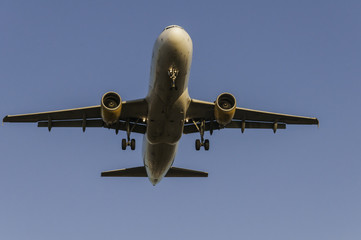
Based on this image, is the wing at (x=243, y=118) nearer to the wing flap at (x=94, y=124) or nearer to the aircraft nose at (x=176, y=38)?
the wing flap at (x=94, y=124)

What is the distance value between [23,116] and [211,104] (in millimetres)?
10636

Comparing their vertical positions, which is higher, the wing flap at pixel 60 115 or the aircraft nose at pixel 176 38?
the aircraft nose at pixel 176 38

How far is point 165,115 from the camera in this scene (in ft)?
89.9

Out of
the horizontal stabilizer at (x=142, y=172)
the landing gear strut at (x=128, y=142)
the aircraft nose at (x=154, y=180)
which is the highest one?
the landing gear strut at (x=128, y=142)

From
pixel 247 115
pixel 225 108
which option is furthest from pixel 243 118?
pixel 225 108

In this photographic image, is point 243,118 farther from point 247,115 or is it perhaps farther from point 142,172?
point 142,172

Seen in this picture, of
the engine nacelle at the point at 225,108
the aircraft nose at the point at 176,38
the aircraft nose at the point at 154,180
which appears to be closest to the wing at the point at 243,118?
the engine nacelle at the point at 225,108

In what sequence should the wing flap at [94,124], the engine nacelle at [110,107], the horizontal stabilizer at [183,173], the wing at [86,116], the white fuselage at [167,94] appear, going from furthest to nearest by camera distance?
the horizontal stabilizer at [183,173]
the wing flap at [94,124]
the wing at [86,116]
the engine nacelle at [110,107]
the white fuselage at [167,94]

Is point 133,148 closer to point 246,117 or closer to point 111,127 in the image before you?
point 111,127

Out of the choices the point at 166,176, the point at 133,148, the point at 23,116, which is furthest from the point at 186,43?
the point at 166,176

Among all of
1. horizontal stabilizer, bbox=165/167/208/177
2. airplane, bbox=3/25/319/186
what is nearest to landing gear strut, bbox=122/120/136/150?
airplane, bbox=3/25/319/186

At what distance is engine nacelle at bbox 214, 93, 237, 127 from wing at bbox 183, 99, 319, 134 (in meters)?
1.50

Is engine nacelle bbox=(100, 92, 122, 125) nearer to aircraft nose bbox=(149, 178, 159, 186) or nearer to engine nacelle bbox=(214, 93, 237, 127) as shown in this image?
engine nacelle bbox=(214, 93, 237, 127)

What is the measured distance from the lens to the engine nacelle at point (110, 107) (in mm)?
27169
